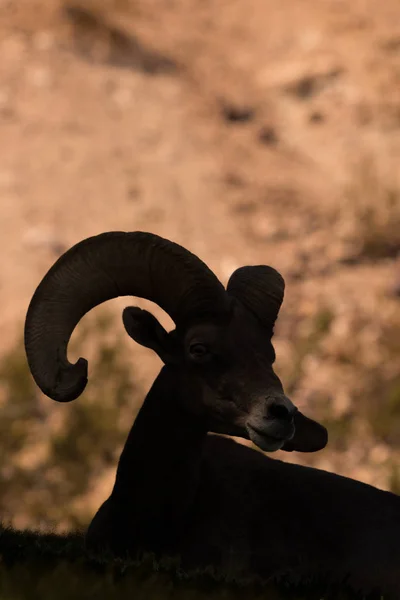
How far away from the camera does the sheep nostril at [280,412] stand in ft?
22.6

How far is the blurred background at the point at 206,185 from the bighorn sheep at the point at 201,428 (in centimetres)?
931

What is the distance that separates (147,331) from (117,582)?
170 cm

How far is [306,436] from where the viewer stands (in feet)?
25.9

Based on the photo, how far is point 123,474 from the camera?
778 cm

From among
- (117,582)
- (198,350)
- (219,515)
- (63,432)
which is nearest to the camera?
(117,582)

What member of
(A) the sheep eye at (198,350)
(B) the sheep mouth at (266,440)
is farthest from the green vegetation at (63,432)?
(B) the sheep mouth at (266,440)

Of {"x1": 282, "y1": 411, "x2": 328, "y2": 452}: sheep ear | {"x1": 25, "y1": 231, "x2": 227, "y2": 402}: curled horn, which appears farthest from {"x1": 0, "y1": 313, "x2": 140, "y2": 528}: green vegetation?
{"x1": 25, "y1": 231, "x2": 227, "y2": 402}: curled horn

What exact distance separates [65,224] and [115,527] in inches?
572

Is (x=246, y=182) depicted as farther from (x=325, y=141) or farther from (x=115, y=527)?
(x=115, y=527)

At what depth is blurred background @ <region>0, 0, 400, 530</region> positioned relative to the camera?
19578 millimetres

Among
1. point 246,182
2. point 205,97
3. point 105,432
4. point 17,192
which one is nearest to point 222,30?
point 205,97

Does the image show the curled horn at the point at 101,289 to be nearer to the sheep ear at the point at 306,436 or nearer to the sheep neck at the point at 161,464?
the sheep neck at the point at 161,464

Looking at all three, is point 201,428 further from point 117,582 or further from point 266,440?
point 117,582

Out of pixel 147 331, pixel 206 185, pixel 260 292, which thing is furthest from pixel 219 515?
pixel 206 185
